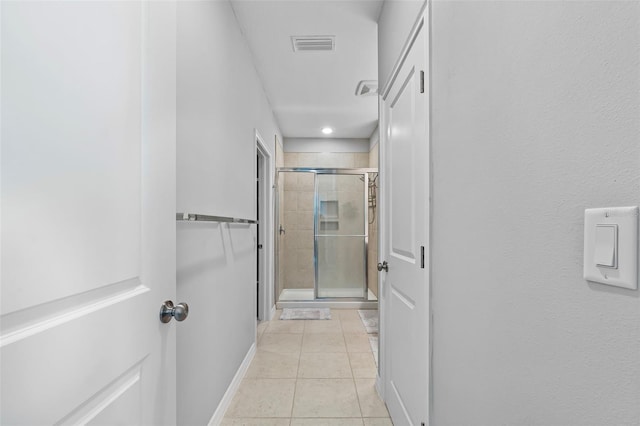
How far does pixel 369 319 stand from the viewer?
409cm

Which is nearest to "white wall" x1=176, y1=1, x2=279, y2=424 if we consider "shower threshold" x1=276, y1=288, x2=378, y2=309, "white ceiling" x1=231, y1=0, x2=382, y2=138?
"white ceiling" x1=231, y1=0, x2=382, y2=138

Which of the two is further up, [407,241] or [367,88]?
[367,88]

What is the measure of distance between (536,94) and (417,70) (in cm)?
88

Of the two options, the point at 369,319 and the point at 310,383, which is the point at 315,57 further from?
the point at 369,319

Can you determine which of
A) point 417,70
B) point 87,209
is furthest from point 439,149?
point 87,209

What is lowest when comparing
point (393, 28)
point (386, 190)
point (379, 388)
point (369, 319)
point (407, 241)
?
point (369, 319)

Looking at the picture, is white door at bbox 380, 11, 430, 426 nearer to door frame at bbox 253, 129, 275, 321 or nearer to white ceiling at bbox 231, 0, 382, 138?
white ceiling at bbox 231, 0, 382, 138

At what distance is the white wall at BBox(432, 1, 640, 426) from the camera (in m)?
0.49

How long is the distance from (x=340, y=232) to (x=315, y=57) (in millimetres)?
2490

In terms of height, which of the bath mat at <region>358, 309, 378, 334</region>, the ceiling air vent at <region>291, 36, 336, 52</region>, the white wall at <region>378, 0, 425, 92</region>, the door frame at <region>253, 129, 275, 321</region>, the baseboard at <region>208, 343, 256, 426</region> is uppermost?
the ceiling air vent at <region>291, 36, 336, 52</region>

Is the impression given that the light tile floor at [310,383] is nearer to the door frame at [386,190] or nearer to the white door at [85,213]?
the door frame at [386,190]

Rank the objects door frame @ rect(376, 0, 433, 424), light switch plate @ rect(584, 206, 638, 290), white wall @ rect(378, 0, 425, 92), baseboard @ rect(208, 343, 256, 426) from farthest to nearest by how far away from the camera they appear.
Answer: baseboard @ rect(208, 343, 256, 426) < white wall @ rect(378, 0, 425, 92) < door frame @ rect(376, 0, 433, 424) < light switch plate @ rect(584, 206, 638, 290)

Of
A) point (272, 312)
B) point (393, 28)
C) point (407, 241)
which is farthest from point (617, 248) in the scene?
point (272, 312)

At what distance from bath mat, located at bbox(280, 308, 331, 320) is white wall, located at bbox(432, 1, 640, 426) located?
10.4ft
